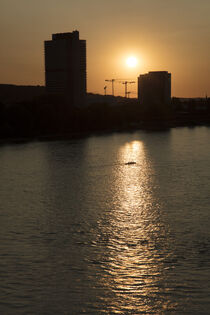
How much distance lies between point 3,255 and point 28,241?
264 centimetres

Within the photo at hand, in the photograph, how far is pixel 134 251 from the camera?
22625 millimetres

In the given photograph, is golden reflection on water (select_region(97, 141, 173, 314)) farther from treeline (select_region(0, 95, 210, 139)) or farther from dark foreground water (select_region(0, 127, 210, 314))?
treeline (select_region(0, 95, 210, 139))

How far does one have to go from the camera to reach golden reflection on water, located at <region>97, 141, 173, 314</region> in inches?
676

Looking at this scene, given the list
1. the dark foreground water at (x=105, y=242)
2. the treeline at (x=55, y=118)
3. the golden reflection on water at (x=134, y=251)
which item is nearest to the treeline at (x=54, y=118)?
the treeline at (x=55, y=118)

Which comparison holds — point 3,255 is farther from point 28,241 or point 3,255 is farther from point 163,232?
point 163,232

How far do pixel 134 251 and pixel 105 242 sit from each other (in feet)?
7.59

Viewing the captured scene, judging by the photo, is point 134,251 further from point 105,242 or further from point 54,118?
point 54,118

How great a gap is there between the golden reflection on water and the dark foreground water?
47 millimetres

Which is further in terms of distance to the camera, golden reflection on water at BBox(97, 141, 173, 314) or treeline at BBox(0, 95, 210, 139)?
treeline at BBox(0, 95, 210, 139)

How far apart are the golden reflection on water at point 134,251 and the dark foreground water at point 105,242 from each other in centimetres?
5

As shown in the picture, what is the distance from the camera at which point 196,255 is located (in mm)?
21922

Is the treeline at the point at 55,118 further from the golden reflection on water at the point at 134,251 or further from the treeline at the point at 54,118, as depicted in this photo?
the golden reflection on water at the point at 134,251

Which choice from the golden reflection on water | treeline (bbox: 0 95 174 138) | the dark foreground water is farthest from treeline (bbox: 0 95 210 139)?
the golden reflection on water

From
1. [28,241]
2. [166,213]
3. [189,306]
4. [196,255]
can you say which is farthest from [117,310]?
[166,213]
